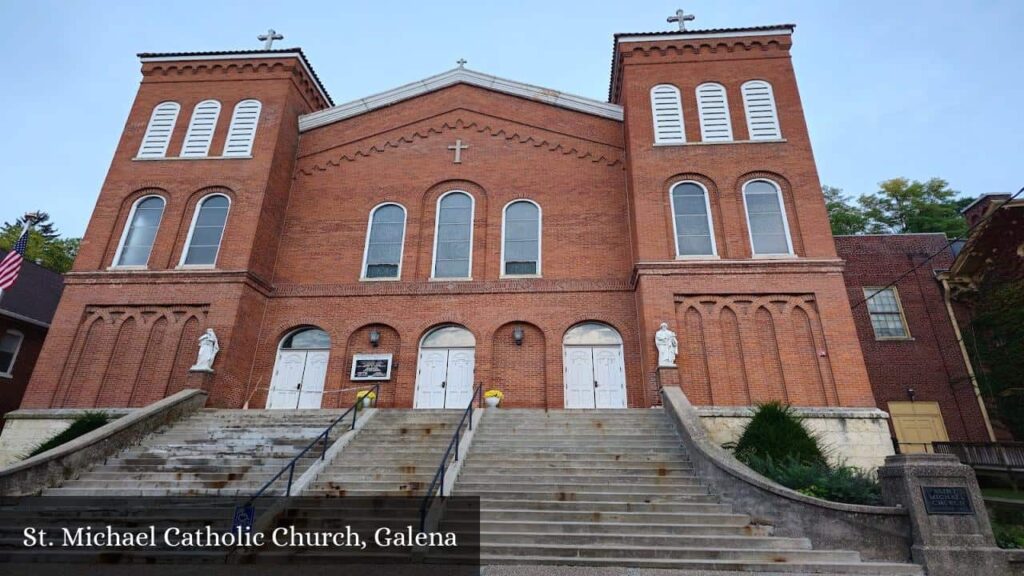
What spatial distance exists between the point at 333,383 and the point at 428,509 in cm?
899

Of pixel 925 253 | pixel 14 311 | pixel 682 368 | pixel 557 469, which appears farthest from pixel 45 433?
pixel 925 253

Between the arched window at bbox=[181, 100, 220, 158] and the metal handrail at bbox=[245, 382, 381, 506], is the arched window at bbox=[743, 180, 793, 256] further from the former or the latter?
the arched window at bbox=[181, 100, 220, 158]

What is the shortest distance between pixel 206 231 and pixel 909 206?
37531 mm

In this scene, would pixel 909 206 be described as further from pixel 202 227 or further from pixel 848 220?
pixel 202 227

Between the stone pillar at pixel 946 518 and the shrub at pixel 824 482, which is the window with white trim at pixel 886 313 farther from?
the stone pillar at pixel 946 518

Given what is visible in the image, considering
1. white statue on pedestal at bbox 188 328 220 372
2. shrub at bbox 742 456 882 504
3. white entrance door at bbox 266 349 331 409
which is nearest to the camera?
shrub at bbox 742 456 882 504

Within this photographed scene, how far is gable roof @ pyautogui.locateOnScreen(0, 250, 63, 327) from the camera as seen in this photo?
19594mm

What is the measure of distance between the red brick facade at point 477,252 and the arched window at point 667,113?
31cm

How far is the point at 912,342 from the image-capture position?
1966 cm

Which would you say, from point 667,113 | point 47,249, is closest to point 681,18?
point 667,113

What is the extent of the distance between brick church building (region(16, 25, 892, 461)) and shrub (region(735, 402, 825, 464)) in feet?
9.35

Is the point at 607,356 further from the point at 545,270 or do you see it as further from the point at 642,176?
the point at 642,176

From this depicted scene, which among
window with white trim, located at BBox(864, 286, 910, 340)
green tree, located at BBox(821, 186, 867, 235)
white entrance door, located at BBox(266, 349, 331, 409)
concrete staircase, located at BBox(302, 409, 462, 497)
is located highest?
green tree, located at BBox(821, 186, 867, 235)

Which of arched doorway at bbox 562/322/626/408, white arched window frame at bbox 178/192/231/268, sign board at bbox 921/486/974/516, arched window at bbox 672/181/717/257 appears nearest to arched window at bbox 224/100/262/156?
white arched window frame at bbox 178/192/231/268
